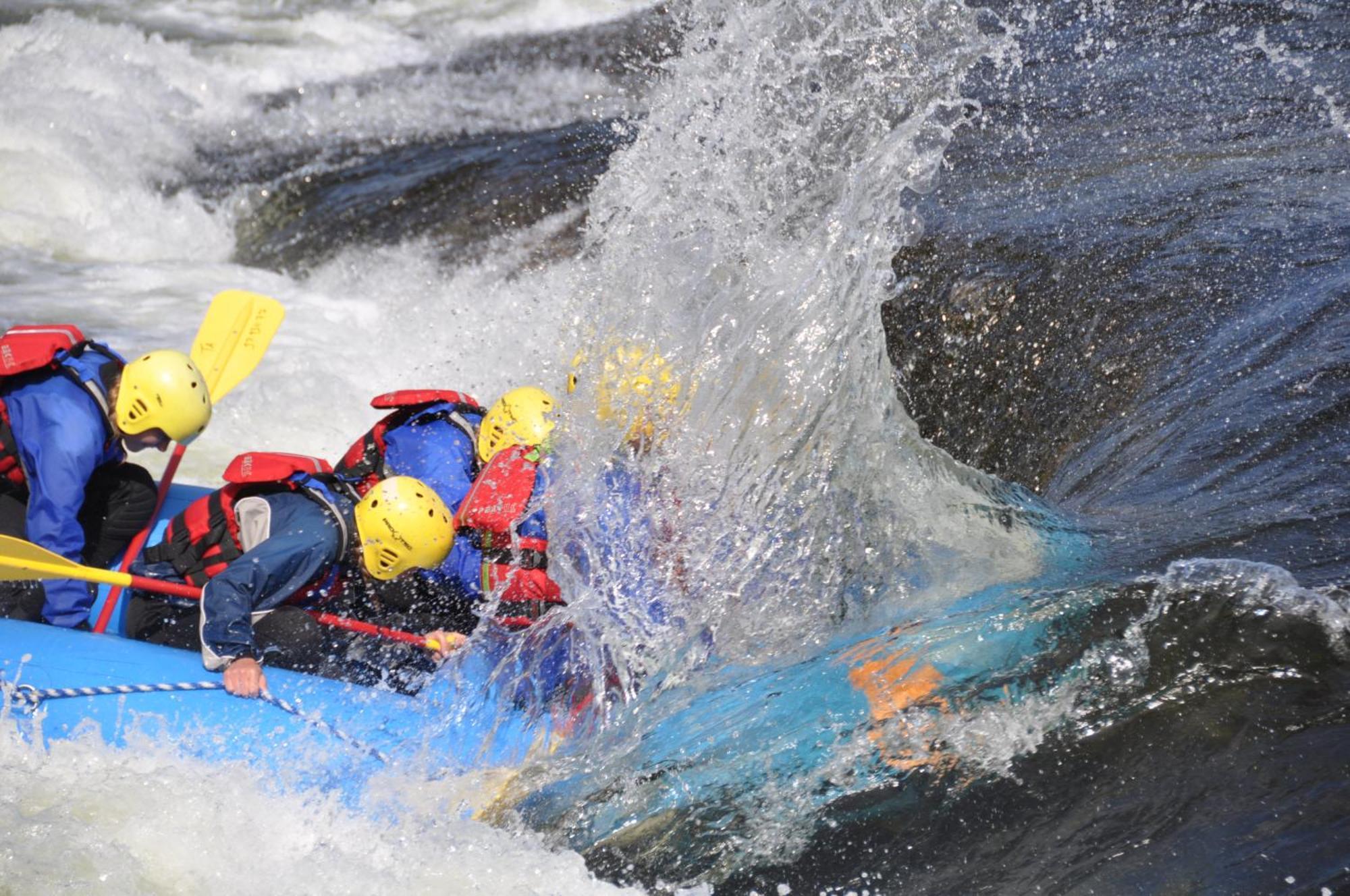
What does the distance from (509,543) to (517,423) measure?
514mm

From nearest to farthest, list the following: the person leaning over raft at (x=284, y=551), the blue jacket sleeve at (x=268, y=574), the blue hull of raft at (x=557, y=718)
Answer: the blue hull of raft at (x=557, y=718) → the blue jacket sleeve at (x=268, y=574) → the person leaning over raft at (x=284, y=551)

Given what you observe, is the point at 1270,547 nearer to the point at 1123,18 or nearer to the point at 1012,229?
the point at 1012,229

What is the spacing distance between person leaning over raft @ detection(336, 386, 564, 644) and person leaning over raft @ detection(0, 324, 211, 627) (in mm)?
711

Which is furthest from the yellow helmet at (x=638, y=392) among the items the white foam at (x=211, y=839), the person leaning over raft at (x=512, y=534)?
the white foam at (x=211, y=839)

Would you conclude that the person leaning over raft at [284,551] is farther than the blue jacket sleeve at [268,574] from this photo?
Yes

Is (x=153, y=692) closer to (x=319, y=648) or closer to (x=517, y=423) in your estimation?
(x=319, y=648)

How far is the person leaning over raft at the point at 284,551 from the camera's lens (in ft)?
13.7

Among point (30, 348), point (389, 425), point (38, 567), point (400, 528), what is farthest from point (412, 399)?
point (38, 567)

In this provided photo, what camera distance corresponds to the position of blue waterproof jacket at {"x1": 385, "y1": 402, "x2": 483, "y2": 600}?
15.3ft

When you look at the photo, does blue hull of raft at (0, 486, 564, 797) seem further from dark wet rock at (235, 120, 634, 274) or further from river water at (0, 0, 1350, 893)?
dark wet rock at (235, 120, 634, 274)

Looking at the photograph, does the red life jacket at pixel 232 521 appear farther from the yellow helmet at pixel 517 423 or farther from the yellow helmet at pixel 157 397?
the yellow helmet at pixel 517 423

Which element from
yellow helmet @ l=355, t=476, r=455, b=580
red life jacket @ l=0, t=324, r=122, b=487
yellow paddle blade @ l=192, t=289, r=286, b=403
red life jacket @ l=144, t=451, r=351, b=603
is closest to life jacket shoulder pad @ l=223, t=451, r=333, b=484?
red life jacket @ l=144, t=451, r=351, b=603

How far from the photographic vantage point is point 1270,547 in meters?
4.16

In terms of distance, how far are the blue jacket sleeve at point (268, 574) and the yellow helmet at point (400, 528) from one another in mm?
117
